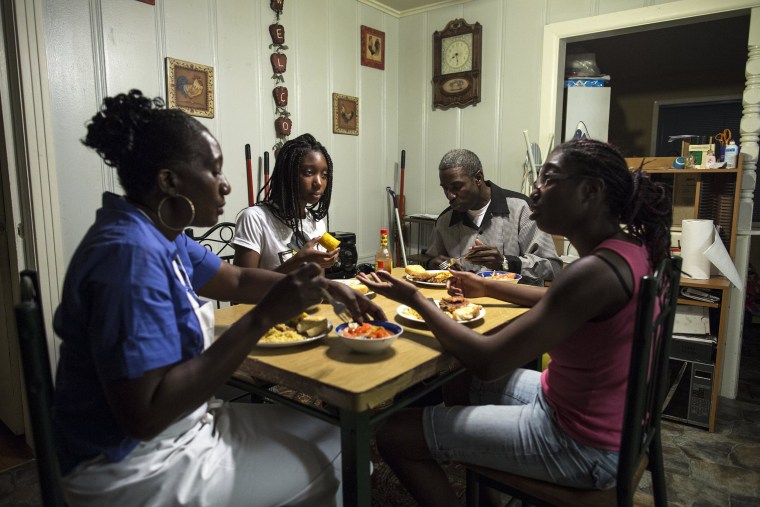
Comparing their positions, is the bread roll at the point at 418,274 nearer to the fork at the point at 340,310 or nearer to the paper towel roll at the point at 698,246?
the fork at the point at 340,310

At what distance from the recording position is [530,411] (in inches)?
54.9

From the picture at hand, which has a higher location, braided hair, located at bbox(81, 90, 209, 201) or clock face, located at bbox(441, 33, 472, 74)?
clock face, located at bbox(441, 33, 472, 74)

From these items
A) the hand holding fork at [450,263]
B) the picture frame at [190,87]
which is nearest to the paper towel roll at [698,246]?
the hand holding fork at [450,263]

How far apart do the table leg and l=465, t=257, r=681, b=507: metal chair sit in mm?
382

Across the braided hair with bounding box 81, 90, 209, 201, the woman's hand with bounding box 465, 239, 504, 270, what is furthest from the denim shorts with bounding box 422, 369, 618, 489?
the woman's hand with bounding box 465, 239, 504, 270

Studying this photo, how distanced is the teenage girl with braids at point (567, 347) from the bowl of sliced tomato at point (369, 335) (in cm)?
10

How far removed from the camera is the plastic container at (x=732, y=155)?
115 inches

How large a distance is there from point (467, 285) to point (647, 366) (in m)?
0.88

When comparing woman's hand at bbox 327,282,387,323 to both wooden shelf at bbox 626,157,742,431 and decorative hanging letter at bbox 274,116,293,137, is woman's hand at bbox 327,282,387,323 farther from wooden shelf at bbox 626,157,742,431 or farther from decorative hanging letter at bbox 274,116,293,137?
decorative hanging letter at bbox 274,116,293,137

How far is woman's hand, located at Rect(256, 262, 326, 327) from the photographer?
3.62ft

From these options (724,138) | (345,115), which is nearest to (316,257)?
(345,115)

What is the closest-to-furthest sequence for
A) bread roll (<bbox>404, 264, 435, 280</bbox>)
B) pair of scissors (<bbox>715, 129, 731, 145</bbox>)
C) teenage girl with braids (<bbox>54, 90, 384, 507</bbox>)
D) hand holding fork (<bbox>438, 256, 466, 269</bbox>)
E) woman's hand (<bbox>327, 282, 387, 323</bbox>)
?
teenage girl with braids (<bbox>54, 90, 384, 507</bbox>)
woman's hand (<bbox>327, 282, 387, 323</bbox>)
bread roll (<bbox>404, 264, 435, 280</bbox>)
hand holding fork (<bbox>438, 256, 466, 269</bbox>)
pair of scissors (<bbox>715, 129, 731, 145</bbox>)

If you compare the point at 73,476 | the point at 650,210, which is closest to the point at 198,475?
the point at 73,476

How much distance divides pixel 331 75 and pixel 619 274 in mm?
3263
